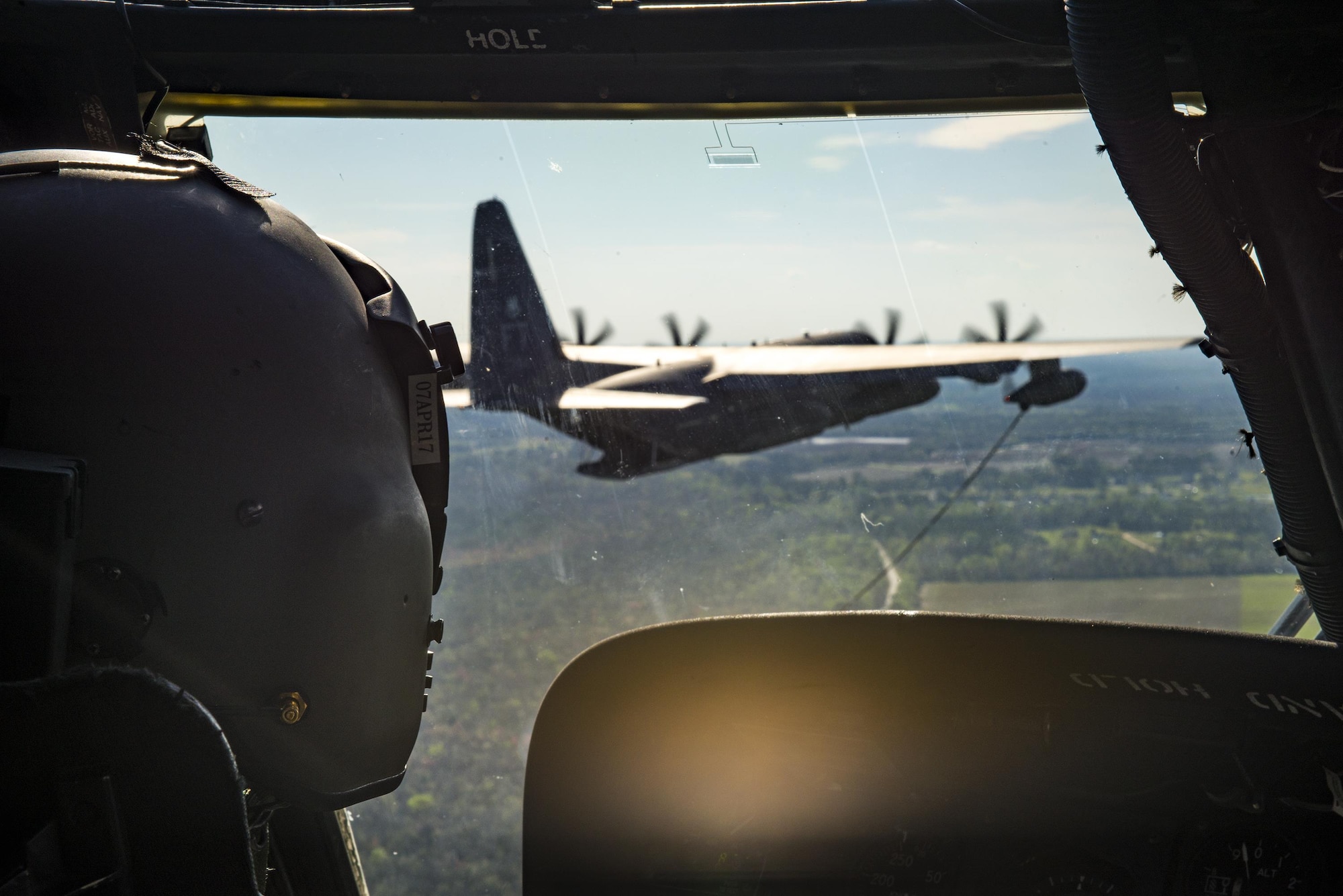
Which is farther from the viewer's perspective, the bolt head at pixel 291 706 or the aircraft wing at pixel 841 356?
the aircraft wing at pixel 841 356

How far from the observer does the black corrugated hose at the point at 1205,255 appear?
1179mm

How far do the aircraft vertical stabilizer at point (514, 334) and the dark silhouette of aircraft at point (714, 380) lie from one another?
0.11 ft

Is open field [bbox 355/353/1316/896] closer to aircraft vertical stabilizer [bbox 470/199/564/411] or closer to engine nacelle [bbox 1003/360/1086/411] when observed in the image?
engine nacelle [bbox 1003/360/1086/411]

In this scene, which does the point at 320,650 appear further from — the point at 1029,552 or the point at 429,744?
the point at 1029,552

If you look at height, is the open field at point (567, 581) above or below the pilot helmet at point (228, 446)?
below

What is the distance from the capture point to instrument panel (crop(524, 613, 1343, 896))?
2.85 feet

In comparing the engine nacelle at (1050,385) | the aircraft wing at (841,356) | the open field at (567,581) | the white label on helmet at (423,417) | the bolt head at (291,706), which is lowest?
the engine nacelle at (1050,385)

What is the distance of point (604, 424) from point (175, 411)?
26.9 feet

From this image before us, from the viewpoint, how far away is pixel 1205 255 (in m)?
1.33

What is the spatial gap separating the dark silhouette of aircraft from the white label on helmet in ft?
20.8

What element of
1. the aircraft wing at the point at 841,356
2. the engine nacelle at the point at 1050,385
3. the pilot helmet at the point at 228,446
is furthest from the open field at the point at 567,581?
the engine nacelle at the point at 1050,385

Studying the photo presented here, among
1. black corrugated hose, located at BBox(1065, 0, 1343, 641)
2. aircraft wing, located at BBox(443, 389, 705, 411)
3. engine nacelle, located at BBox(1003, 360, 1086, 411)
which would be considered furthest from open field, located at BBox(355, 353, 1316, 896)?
engine nacelle, located at BBox(1003, 360, 1086, 411)

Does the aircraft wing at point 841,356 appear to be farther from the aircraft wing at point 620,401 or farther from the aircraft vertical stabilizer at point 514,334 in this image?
the aircraft vertical stabilizer at point 514,334

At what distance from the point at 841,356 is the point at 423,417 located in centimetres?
864
